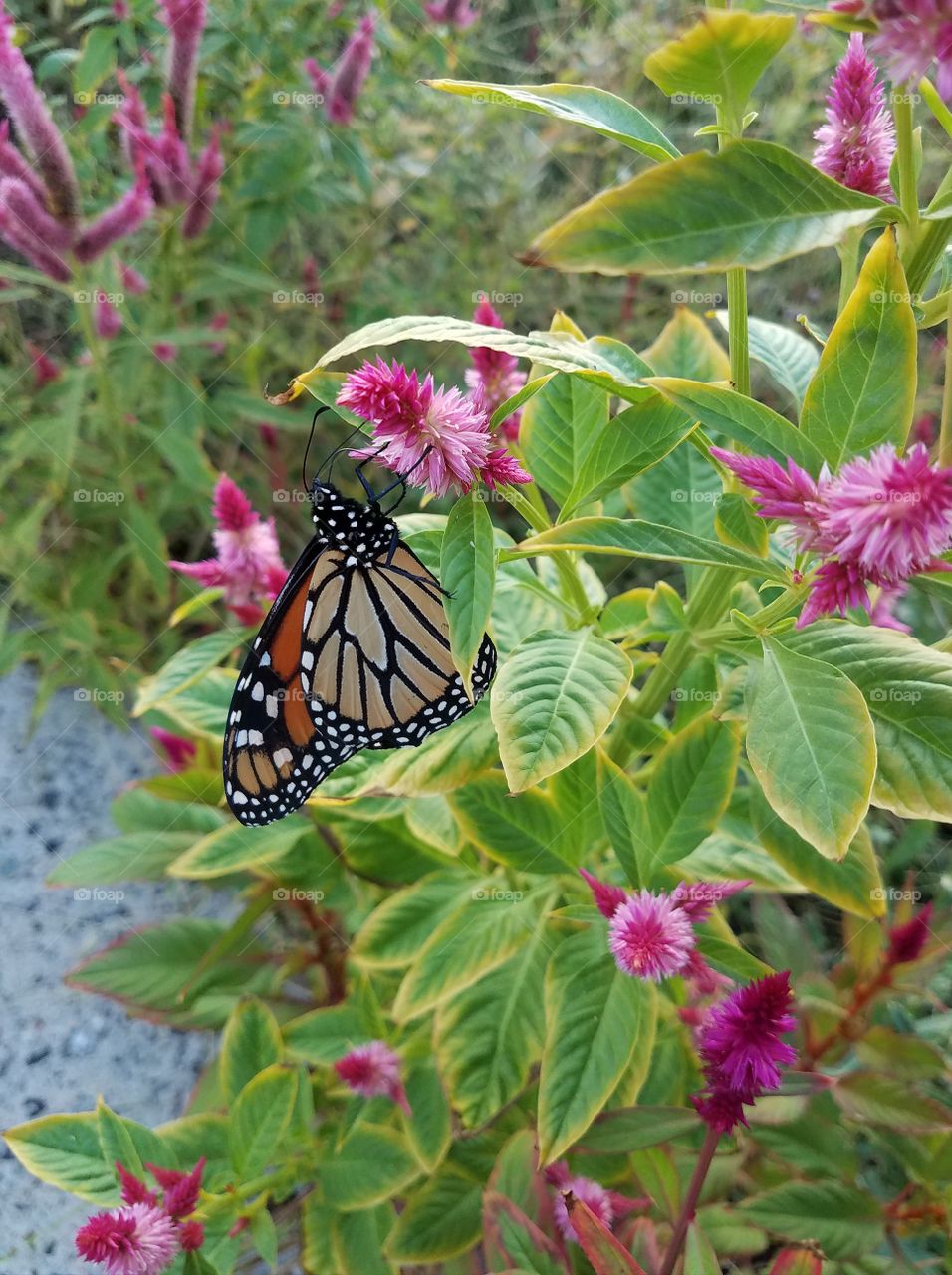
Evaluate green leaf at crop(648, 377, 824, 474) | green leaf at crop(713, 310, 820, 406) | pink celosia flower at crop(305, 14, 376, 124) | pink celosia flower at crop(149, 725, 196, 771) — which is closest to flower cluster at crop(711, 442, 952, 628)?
green leaf at crop(648, 377, 824, 474)

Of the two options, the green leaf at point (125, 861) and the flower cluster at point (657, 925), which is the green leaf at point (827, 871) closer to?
the flower cluster at point (657, 925)

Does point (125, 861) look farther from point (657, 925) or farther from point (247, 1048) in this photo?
point (657, 925)

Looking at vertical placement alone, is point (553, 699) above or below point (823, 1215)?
above

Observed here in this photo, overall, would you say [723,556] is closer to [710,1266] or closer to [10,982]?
[710,1266]

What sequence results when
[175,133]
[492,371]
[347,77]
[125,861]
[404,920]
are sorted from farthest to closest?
[347,77] < [175,133] < [125,861] < [404,920] < [492,371]

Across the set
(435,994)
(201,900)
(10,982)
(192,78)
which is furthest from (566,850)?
(192,78)

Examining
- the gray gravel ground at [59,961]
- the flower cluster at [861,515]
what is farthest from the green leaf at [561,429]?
the gray gravel ground at [59,961]

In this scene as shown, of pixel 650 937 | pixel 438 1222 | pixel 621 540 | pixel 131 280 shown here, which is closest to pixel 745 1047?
pixel 650 937
